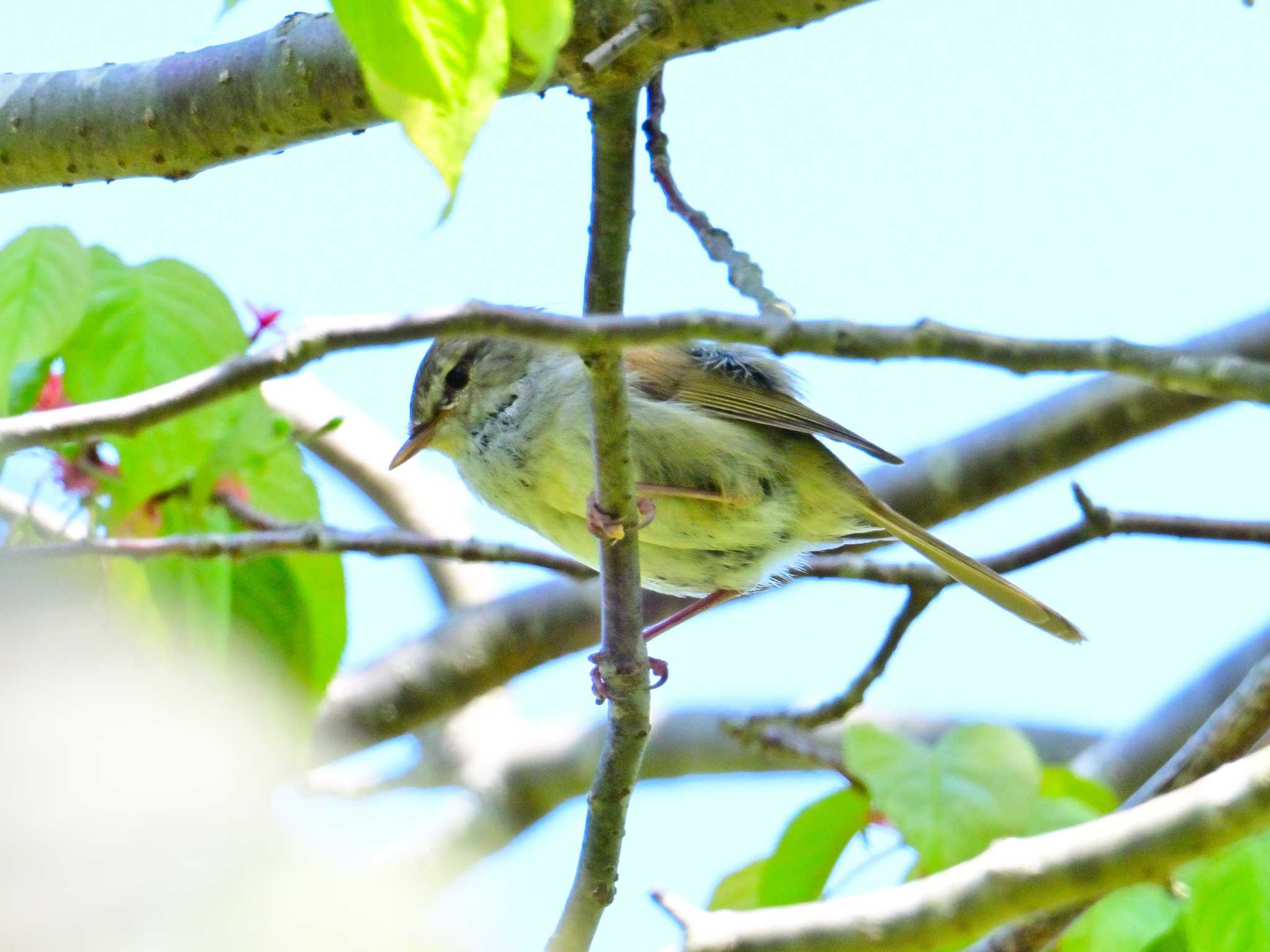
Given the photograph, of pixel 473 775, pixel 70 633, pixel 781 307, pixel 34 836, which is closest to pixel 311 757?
pixel 473 775

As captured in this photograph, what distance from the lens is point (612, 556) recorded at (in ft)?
10.0

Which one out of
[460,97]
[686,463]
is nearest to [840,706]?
[686,463]

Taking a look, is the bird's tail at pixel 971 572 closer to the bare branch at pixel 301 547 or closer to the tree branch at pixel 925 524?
the bare branch at pixel 301 547

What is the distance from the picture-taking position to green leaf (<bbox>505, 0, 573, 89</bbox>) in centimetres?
171

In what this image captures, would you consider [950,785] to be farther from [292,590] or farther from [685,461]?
[292,590]

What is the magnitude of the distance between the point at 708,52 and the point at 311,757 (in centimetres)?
461

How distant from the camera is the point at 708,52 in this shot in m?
3.01

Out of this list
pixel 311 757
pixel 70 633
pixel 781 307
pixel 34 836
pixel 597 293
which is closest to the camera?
pixel 597 293

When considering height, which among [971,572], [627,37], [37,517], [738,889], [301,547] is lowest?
[738,889]

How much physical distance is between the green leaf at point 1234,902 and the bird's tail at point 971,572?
202cm

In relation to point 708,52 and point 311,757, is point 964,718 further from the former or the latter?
point 708,52

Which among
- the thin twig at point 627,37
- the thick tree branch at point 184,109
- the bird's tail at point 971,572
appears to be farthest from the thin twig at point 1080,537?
the thick tree branch at point 184,109

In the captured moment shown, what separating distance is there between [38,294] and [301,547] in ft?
3.52

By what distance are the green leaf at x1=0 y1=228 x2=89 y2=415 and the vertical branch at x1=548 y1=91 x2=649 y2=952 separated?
1294mm
